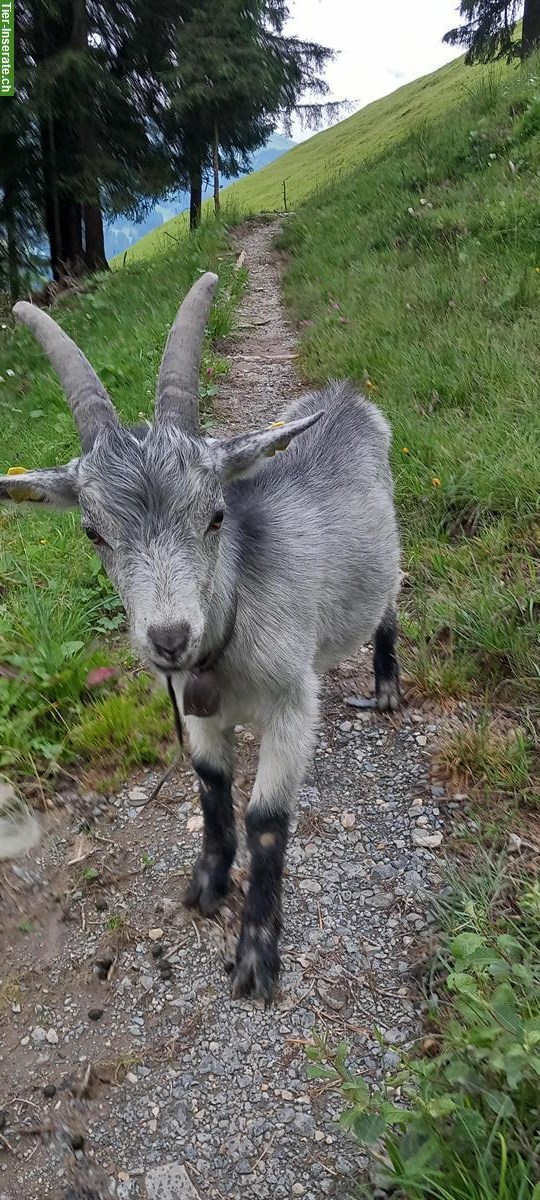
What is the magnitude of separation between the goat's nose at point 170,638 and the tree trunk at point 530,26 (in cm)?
1431

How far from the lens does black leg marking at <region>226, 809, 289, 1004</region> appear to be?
231 cm

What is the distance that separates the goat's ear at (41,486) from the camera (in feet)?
7.10

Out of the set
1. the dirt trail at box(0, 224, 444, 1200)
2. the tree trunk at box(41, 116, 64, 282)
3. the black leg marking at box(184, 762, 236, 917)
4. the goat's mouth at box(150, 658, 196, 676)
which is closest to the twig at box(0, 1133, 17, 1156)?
the dirt trail at box(0, 224, 444, 1200)

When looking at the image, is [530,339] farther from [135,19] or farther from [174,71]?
[135,19]

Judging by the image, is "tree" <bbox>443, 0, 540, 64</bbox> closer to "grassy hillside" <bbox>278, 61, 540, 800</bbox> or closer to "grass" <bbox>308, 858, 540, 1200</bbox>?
"grassy hillside" <bbox>278, 61, 540, 800</bbox>

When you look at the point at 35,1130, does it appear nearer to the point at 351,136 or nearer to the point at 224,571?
the point at 224,571

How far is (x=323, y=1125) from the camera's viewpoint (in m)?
1.94

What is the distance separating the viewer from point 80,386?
7.43 feet

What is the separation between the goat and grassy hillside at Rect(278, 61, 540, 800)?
58cm

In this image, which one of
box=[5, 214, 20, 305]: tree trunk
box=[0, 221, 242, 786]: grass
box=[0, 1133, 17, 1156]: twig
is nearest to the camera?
box=[0, 1133, 17, 1156]: twig

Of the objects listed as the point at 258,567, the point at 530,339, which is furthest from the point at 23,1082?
the point at 530,339

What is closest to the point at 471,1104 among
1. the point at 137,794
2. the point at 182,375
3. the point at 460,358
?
the point at 137,794

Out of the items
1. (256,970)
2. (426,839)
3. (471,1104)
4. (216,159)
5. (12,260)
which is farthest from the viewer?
(216,159)

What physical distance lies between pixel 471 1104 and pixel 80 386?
211 centimetres
